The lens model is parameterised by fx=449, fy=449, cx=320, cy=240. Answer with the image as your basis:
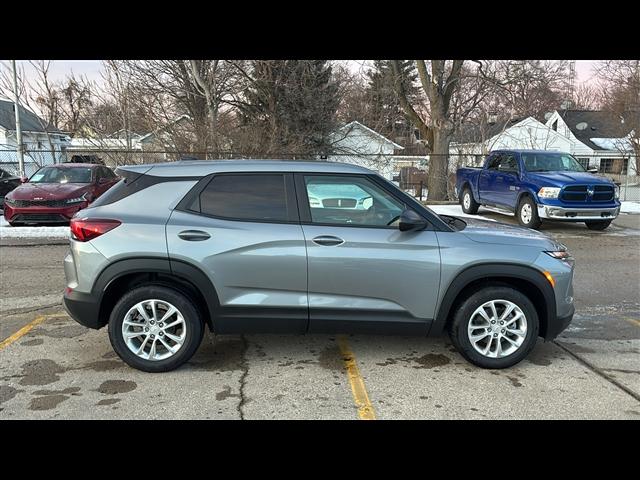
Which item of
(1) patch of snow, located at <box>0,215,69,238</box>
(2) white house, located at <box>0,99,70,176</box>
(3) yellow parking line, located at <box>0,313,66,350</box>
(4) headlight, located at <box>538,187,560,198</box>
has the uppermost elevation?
(2) white house, located at <box>0,99,70,176</box>

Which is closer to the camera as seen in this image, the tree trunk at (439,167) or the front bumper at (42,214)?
the front bumper at (42,214)

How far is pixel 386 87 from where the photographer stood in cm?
2230

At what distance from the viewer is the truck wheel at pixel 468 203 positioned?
13.9 m

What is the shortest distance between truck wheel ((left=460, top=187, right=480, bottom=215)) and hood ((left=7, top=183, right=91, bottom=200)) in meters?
10.8

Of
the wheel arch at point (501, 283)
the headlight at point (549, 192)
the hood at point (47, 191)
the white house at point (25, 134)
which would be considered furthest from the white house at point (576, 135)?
the wheel arch at point (501, 283)

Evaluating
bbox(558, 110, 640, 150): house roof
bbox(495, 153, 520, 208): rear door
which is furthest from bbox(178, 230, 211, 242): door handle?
bbox(558, 110, 640, 150): house roof

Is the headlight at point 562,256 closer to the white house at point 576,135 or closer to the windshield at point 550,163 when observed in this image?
the windshield at point 550,163

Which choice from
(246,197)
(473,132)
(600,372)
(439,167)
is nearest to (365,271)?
(246,197)

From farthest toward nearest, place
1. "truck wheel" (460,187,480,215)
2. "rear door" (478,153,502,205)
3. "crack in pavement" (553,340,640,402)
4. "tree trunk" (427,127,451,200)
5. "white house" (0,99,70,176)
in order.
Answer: "white house" (0,99,70,176) → "tree trunk" (427,127,451,200) → "truck wheel" (460,187,480,215) → "rear door" (478,153,502,205) → "crack in pavement" (553,340,640,402)

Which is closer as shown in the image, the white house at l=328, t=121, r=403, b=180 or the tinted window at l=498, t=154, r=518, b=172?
the tinted window at l=498, t=154, r=518, b=172

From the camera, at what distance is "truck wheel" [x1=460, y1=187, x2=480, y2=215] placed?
1387 centimetres

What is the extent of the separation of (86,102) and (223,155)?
28.7ft

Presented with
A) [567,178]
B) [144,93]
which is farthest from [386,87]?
[567,178]

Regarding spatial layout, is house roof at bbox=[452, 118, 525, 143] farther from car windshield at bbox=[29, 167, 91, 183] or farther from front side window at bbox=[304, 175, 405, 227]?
front side window at bbox=[304, 175, 405, 227]
